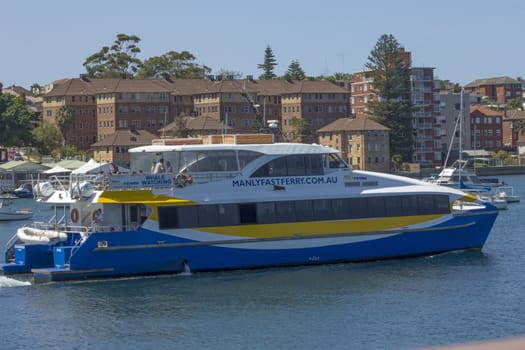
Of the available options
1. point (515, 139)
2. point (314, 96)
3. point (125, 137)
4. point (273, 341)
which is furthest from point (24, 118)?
point (273, 341)

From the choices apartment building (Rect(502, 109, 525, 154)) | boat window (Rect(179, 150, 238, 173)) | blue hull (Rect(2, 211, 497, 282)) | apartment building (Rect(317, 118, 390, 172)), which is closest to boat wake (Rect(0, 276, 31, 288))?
blue hull (Rect(2, 211, 497, 282))

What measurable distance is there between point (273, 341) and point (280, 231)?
946 cm

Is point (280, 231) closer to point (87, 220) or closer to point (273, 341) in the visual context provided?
point (87, 220)

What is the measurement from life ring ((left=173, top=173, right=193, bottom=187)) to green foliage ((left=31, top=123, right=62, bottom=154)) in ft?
281

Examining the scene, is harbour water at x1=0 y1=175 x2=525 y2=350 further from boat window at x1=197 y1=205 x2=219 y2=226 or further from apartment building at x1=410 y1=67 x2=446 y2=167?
apartment building at x1=410 y1=67 x2=446 y2=167

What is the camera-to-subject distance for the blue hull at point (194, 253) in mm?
31047

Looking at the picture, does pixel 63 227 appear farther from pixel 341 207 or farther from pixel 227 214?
pixel 341 207

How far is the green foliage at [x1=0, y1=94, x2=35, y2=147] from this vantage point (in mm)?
110188

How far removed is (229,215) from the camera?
3262 cm

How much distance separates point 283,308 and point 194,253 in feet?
18.1

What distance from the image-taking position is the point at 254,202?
32.8m

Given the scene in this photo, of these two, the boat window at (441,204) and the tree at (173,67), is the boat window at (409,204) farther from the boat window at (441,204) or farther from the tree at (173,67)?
the tree at (173,67)

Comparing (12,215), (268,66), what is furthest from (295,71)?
(12,215)

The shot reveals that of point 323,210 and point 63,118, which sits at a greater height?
point 63,118
